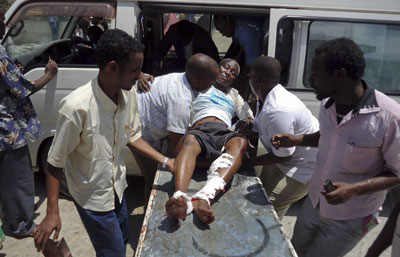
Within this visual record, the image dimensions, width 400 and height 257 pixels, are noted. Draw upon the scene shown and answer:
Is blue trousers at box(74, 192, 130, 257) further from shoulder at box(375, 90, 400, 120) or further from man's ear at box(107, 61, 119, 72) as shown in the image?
shoulder at box(375, 90, 400, 120)

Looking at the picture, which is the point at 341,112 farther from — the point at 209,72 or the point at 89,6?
the point at 89,6

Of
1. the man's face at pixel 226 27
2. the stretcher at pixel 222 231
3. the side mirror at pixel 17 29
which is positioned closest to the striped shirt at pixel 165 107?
the stretcher at pixel 222 231

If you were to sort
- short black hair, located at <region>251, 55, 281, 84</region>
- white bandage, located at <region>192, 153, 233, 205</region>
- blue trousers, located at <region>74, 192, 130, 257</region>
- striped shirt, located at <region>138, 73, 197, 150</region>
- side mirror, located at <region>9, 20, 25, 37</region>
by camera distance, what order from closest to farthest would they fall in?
blue trousers, located at <region>74, 192, 130, 257</region>, white bandage, located at <region>192, 153, 233, 205</region>, short black hair, located at <region>251, 55, 281, 84</region>, striped shirt, located at <region>138, 73, 197, 150</region>, side mirror, located at <region>9, 20, 25, 37</region>

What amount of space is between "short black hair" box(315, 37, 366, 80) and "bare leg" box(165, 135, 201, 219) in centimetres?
107

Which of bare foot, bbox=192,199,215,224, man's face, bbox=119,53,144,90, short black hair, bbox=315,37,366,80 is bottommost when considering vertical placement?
bare foot, bbox=192,199,215,224

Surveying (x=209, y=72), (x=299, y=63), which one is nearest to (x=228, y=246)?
(x=209, y=72)

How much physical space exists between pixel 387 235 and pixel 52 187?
1.68 metres

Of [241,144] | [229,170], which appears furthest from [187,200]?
[241,144]

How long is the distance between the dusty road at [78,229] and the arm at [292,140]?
78cm

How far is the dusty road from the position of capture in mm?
2736

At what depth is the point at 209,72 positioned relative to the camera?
2455mm

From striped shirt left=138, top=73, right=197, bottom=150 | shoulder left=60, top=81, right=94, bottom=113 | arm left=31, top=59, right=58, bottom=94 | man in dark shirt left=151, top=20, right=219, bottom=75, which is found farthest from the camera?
man in dark shirt left=151, top=20, right=219, bottom=75

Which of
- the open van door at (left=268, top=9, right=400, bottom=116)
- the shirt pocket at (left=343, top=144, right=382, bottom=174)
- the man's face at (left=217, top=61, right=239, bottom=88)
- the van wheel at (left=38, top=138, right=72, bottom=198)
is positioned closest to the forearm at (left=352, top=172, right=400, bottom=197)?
the shirt pocket at (left=343, top=144, right=382, bottom=174)

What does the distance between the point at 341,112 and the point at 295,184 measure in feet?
2.78
